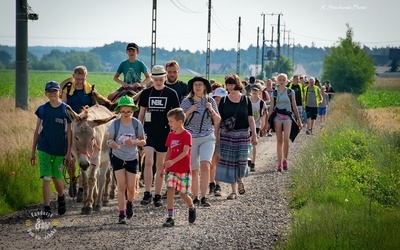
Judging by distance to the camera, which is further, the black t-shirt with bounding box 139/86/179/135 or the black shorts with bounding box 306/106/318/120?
the black shorts with bounding box 306/106/318/120

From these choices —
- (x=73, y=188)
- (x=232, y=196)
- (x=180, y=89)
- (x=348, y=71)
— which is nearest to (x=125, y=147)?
(x=73, y=188)

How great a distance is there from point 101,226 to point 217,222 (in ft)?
5.50

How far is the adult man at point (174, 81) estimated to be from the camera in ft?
45.6

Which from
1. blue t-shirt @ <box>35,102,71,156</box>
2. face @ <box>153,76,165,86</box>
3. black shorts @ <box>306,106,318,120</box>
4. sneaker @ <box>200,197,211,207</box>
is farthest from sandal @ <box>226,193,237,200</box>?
black shorts @ <box>306,106,318,120</box>

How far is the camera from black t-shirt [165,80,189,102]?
1415 cm

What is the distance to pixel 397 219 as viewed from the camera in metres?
11.3

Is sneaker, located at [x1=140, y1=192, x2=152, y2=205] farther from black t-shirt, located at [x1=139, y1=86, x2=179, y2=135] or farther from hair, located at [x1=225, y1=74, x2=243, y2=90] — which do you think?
hair, located at [x1=225, y1=74, x2=243, y2=90]

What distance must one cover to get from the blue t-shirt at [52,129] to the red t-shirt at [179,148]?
185 cm

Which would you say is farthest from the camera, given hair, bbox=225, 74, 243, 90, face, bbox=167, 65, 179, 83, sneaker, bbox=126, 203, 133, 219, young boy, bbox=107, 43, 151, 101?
young boy, bbox=107, 43, 151, 101

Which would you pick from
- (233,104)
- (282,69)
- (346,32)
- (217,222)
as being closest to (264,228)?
(217,222)

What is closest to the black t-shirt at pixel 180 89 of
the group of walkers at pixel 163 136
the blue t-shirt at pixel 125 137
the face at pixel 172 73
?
the group of walkers at pixel 163 136

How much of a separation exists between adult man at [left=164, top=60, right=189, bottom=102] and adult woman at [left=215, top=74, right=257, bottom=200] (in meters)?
0.70

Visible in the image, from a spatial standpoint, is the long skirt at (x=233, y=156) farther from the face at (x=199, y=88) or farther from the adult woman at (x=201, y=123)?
the face at (x=199, y=88)

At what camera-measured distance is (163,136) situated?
13.1m
